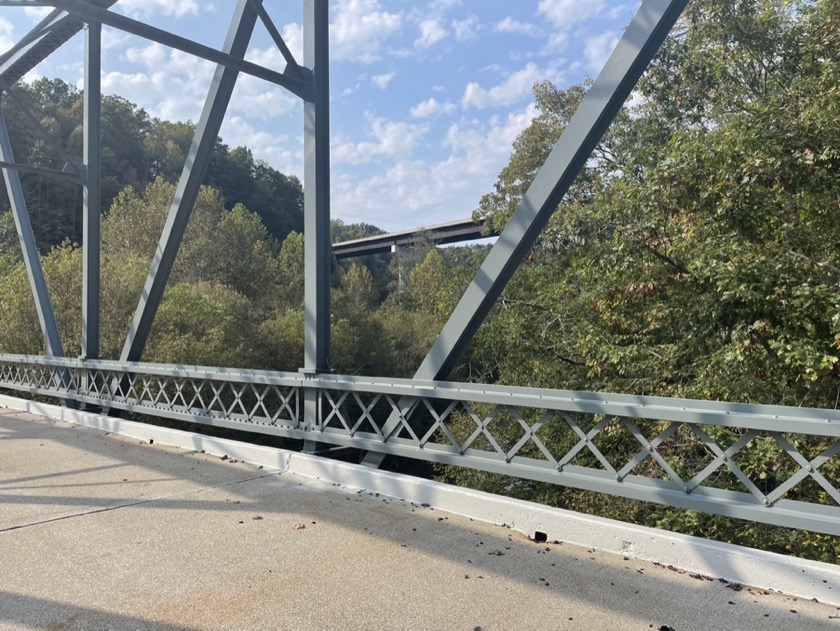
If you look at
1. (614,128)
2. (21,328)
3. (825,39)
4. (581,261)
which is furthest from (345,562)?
(21,328)

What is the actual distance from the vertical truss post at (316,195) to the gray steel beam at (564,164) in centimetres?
156

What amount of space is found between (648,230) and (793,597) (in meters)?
5.19

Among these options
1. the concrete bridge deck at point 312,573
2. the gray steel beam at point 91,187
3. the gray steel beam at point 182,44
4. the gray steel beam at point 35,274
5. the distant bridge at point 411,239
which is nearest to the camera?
the concrete bridge deck at point 312,573

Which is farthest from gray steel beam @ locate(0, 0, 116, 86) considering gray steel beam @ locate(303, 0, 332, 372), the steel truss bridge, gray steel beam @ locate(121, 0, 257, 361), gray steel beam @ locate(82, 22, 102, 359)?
gray steel beam @ locate(303, 0, 332, 372)

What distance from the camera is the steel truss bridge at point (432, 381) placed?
3148 millimetres

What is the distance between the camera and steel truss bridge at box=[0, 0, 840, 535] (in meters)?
3.15

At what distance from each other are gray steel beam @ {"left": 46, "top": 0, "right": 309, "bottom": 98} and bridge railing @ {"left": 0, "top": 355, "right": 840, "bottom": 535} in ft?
8.85

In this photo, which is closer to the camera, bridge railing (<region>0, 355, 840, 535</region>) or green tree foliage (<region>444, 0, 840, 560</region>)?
bridge railing (<region>0, 355, 840, 535</region>)

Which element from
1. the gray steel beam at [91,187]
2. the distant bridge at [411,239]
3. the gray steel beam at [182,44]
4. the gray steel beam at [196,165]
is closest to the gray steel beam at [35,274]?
the gray steel beam at [91,187]

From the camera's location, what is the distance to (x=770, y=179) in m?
6.43

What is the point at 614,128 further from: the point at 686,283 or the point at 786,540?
the point at 786,540

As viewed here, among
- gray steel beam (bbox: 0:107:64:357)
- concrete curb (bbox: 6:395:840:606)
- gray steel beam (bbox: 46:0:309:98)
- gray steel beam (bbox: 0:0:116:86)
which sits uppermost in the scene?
gray steel beam (bbox: 0:0:116:86)

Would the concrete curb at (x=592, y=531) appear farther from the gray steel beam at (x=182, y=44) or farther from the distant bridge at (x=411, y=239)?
the distant bridge at (x=411, y=239)

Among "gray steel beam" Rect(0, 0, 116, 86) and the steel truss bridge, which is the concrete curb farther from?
"gray steel beam" Rect(0, 0, 116, 86)
